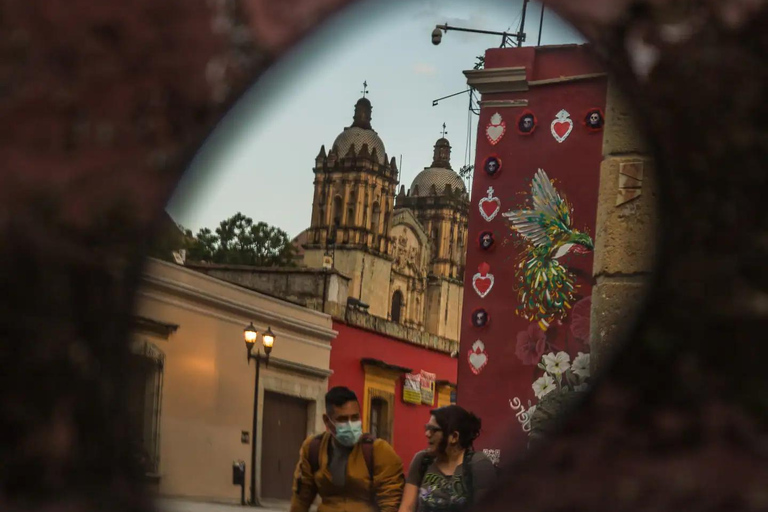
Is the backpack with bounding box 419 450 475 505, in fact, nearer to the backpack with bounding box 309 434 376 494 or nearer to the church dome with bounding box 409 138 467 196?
the backpack with bounding box 309 434 376 494

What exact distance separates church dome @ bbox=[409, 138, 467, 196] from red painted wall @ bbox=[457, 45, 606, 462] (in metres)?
56.5

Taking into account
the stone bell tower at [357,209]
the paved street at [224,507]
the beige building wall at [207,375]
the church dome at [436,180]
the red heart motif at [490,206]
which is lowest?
the paved street at [224,507]

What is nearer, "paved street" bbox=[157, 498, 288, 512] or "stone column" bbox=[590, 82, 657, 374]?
"stone column" bbox=[590, 82, 657, 374]

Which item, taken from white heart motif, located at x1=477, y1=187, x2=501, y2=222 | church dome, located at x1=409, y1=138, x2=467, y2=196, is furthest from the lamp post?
church dome, located at x1=409, y1=138, x2=467, y2=196

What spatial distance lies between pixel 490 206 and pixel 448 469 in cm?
540

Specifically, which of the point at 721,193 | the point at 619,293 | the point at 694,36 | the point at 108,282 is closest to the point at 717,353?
the point at 721,193

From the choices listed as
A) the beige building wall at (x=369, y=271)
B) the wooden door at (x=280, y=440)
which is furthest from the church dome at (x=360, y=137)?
the wooden door at (x=280, y=440)

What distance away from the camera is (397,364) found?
2658cm

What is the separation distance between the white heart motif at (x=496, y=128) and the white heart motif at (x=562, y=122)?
39cm

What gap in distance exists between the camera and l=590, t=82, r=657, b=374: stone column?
11.5 feet

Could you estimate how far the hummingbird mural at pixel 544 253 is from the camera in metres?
8.51

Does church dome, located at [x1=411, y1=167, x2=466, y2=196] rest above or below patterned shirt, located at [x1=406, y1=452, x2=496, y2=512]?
above

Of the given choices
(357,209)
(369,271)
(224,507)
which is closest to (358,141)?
(357,209)

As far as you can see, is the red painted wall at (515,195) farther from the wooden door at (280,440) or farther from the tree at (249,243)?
the tree at (249,243)
